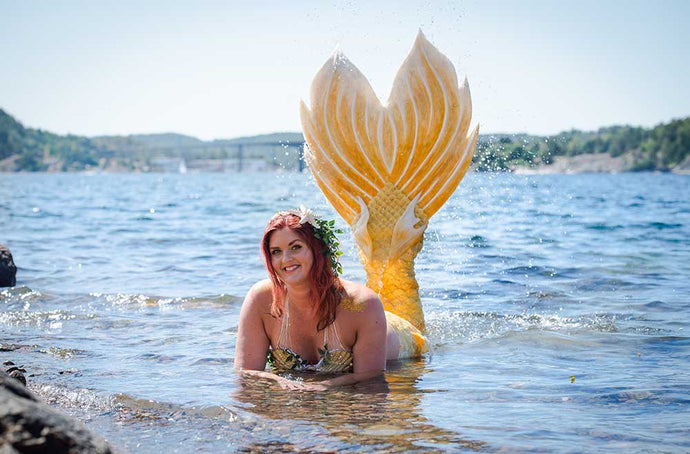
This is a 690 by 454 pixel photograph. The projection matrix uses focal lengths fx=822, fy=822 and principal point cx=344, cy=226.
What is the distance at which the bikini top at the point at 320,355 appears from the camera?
5.33 m

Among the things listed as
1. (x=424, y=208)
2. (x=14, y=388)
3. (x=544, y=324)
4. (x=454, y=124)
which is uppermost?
(x=454, y=124)

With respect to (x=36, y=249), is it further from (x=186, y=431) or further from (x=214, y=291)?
(x=186, y=431)

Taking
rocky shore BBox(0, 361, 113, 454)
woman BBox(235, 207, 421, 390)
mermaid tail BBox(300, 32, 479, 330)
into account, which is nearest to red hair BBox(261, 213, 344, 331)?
woman BBox(235, 207, 421, 390)

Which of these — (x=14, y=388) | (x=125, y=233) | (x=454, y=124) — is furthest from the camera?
(x=125, y=233)

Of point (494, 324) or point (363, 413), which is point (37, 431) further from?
point (494, 324)

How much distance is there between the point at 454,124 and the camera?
654cm

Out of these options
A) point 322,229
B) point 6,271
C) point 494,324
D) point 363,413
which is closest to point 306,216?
point 322,229

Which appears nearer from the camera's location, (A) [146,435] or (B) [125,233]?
(A) [146,435]

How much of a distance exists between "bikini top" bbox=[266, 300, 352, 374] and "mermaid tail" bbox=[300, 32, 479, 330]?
47.8 inches

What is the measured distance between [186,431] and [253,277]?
23.2 feet

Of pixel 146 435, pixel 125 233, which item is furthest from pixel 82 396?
pixel 125 233

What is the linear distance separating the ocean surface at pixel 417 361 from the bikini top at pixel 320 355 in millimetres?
285

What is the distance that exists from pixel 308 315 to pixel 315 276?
34cm

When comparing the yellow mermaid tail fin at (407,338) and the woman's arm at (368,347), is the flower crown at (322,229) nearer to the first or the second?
the woman's arm at (368,347)
